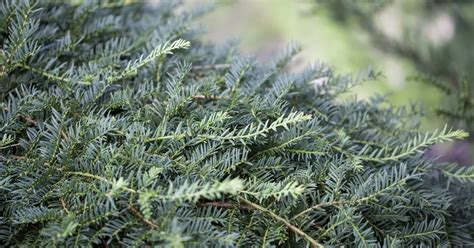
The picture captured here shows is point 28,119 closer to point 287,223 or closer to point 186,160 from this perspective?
point 186,160

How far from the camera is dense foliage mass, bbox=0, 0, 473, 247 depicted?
1.81 ft

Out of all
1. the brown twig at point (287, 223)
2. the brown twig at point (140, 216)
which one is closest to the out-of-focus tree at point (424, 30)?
the brown twig at point (287, 223)

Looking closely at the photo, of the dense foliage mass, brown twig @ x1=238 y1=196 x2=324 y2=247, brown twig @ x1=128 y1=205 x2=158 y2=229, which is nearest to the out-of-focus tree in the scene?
the dense foliage mass

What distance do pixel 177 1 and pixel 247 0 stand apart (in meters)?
3.35

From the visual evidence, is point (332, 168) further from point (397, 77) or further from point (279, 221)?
point (397, 77)

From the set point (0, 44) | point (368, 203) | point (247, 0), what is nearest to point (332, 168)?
point (368, 203)

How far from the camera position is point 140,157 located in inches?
23.4


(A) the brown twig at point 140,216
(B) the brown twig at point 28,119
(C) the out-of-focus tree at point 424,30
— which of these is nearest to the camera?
(A) the brown twig at point 140,216

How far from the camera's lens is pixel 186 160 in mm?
628

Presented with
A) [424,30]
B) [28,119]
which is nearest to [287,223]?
[28,119]

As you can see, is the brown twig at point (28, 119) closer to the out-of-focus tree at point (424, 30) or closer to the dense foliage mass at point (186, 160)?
the dense foliage mass at point (186, 160)

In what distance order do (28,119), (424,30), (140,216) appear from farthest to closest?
(424,30), (28,119), (140,216)

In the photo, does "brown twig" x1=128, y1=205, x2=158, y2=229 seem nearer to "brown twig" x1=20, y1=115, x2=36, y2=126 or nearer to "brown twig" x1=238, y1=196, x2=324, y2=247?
"brown twig" x1=238, y1=196, x2=324, y2=247

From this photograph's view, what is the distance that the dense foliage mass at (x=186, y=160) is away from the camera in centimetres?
55
